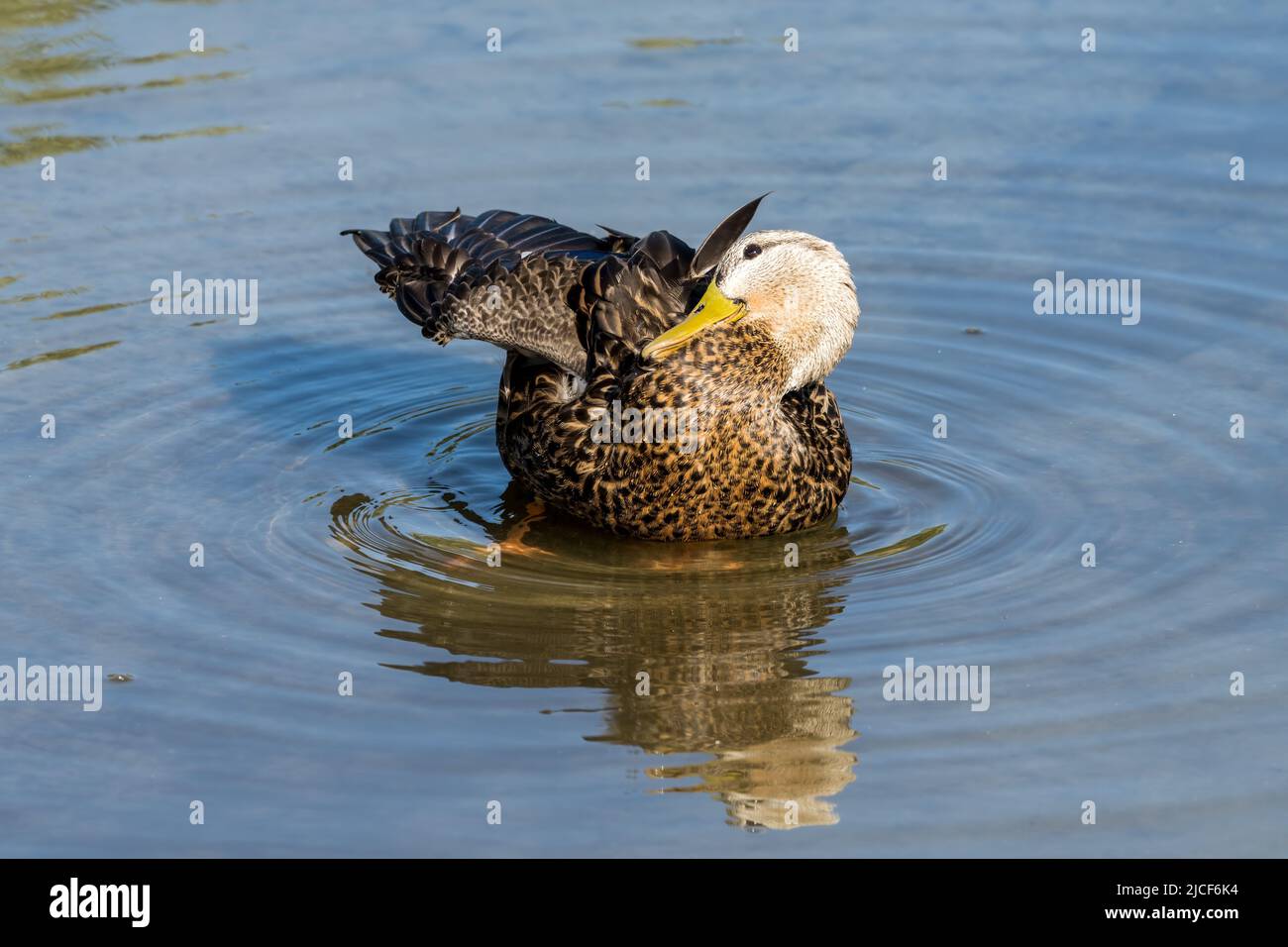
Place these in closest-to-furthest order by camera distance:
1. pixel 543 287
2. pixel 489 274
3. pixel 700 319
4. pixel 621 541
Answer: pixel 700 319 < pixel 621 541 < pixel 543 287 < pixel 489 274

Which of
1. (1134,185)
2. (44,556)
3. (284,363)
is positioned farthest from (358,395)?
(1134,185)

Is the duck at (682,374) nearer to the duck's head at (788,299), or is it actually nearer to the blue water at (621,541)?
the duck's head at (788,299)

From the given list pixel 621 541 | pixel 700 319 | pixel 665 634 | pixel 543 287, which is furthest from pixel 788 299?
pixel 665 634

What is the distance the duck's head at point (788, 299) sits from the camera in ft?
28.0

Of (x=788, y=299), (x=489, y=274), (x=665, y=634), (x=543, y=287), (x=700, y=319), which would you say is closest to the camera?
(x=665, y=634)

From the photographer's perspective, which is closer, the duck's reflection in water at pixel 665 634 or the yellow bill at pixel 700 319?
the duck's reflection in water at pixel 665 634

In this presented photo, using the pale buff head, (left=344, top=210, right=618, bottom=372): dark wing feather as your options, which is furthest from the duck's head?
(left=344, top=210, right=618, bottom=372): dark wing feather

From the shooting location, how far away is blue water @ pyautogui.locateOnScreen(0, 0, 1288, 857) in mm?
6805

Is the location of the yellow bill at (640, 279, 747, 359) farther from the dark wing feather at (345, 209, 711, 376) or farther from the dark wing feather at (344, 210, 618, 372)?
the dark wing feather at (344, 210, 618, 372)

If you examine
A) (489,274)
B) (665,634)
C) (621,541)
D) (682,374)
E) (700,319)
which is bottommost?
(665,634)

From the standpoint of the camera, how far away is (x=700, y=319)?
27.9ft

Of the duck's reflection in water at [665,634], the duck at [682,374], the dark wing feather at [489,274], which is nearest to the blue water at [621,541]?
the duck's reflection in water at [665,634]

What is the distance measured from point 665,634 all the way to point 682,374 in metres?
1.21

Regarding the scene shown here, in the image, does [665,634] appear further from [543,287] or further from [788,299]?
[543,287]
